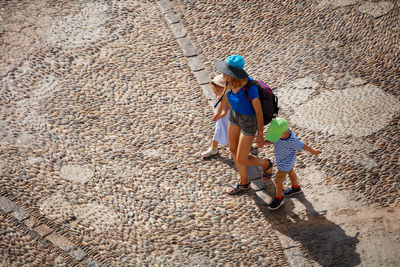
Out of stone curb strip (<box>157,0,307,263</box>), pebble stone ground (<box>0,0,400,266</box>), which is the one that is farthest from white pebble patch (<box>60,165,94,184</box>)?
stone curb strip (<box>157,0,307,263</box>)

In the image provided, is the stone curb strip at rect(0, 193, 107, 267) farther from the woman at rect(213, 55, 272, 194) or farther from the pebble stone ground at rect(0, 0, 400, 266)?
the woman at rect(213, 55, 272, 194)

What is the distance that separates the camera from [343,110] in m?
6.21

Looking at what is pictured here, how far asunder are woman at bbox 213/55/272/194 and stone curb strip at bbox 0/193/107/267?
6.69ft

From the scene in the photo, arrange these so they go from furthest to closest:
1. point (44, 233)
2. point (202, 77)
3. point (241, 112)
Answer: point (202, 77), point (44, 233), point (241, 112)

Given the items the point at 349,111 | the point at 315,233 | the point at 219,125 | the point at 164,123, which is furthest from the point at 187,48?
the point at 315,233

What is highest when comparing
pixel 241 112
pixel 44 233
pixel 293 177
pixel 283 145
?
pixel 241 112

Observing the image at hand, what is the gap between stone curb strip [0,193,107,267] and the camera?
4.79 m

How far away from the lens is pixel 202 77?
23.6 feet

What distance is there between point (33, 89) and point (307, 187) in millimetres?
4521

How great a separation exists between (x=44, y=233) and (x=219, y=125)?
2.46m

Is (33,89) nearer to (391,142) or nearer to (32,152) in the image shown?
(32,152)

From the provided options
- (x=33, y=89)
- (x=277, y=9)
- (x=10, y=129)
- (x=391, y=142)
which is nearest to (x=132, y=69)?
(x=33, y=89)

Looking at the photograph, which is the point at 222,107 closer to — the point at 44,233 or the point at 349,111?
the point at 349,111

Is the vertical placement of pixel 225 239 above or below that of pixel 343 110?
below
